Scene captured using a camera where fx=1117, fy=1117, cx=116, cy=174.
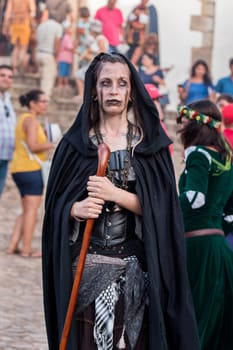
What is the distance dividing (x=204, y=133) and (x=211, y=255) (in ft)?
2.27

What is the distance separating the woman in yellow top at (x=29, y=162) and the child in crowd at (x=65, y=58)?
8.68 meters

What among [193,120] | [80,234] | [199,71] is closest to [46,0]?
[199,71]

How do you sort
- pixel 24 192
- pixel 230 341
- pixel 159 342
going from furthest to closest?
pixel 24 192 → pixel 230 341 → pixel 159 342

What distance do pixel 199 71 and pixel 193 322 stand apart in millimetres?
12162

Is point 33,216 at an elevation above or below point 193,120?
below

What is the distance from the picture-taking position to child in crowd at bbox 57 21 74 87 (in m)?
19.5

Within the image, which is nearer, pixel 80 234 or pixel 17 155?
pixel 80 234

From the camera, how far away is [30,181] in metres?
10.6

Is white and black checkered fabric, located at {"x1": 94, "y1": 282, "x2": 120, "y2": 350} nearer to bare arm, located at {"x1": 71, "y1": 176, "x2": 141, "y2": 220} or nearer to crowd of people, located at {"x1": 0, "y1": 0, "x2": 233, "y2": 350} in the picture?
crowd of people, located at {"x1": 0, "y1": 0, "x2": 233, "y2": 350}

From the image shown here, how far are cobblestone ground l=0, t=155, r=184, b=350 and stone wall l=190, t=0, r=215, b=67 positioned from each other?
9706mm

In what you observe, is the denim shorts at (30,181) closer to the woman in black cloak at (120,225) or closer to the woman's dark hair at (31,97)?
the woman's dark hair at (31,97)

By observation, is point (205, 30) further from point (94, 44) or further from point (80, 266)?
point (80, 266)

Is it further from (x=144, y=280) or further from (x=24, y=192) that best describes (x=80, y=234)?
(x=24, y=192)

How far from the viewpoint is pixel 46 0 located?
67.6 ft
